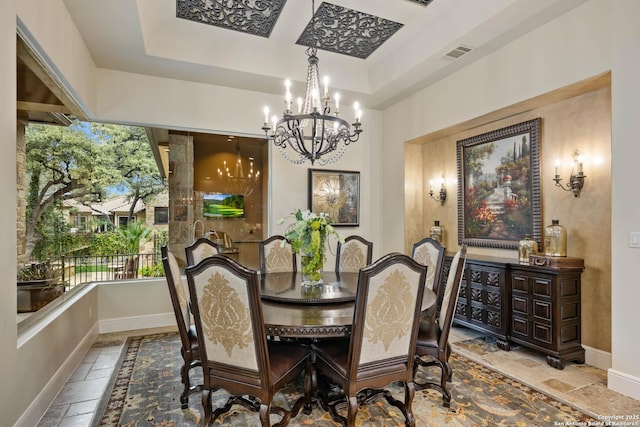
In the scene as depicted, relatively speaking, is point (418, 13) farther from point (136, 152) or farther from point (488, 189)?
point (136, 152)

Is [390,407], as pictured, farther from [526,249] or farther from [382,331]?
[526,249]

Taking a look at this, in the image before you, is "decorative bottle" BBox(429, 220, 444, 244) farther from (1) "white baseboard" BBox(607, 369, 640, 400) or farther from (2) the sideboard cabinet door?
(1) "white baseboard" BBox(607, 369, 640, 400)

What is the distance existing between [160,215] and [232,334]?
3.00m

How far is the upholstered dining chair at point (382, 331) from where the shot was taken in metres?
1.86

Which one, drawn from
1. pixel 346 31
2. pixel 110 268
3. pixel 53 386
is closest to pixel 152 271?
pixel 110 268

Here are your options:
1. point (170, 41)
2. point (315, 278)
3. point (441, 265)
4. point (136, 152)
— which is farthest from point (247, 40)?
point (441, 265)

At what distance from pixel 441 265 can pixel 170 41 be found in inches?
148

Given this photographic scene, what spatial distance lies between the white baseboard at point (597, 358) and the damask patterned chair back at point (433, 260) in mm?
1443

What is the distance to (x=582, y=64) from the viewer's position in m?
2.92

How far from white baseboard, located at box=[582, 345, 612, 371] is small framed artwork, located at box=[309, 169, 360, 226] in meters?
3.19

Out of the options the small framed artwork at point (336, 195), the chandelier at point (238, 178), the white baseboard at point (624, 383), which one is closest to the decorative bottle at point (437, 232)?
the small framed artwork at point (336, 195)

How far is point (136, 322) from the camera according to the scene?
4199 mm

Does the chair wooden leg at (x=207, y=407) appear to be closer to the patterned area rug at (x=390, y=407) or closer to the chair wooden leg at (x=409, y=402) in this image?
the patterned area rug at (x=390, y=407)

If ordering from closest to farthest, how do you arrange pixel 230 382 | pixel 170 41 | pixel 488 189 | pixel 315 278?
pixel 230 382
pixel 315 278
pixel 170 41
pixel 488 189
